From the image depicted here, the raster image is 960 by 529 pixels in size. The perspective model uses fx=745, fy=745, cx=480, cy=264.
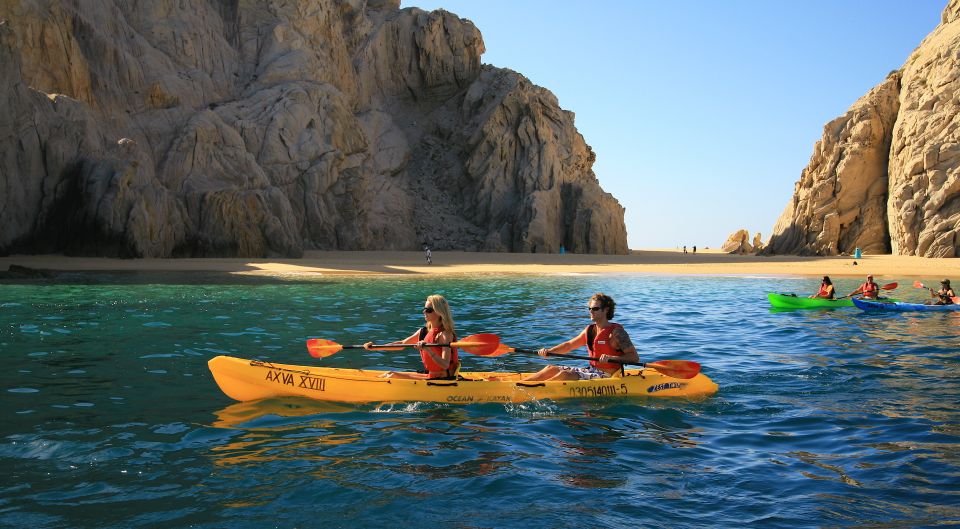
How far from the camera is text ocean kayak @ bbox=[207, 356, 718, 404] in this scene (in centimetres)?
911

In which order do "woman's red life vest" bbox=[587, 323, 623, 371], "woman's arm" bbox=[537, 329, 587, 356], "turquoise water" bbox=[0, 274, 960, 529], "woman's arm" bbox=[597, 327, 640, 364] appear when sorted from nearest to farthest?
"turquoise water" bbox=[0, 274, 960, 529] → "woman's arm" bbox=[597, 327, 640, 364] → "woman's red life vest" bbox=[587, 323, 623, 371] → "woman's arm" bbox=[537, 329, 587, 356]

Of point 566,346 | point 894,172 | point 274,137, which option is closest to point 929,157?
point 894,172

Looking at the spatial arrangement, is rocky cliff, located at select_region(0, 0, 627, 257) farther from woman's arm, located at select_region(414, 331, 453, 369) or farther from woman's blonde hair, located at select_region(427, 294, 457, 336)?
woman's blonde hair, located at select_region(427, 294, 457, 336)

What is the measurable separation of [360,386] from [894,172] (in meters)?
46.1

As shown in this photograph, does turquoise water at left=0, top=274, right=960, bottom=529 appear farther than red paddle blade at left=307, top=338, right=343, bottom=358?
No

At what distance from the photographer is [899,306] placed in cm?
1986

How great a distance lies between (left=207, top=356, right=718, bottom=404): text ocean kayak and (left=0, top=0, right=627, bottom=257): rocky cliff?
26804 millimetres

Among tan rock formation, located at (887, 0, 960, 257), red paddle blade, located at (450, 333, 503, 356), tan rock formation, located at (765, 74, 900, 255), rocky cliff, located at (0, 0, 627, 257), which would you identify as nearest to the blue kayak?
red paddle blade, located at (450, 333, 503, 356)

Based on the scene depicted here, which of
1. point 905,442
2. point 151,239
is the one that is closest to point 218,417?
point 905,442

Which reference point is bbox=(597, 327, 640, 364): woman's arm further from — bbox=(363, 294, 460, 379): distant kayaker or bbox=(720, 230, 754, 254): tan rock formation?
bbox=(720, 230, 754, 254): tan rock formation

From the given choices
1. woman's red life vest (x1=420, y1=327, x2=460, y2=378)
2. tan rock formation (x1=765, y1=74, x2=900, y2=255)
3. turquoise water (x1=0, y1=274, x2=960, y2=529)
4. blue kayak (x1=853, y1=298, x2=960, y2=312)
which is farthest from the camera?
tan rock formation (x1=765, y1=74, x2=900, y2=255)

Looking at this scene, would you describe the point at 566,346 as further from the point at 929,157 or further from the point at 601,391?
the point at 929,157

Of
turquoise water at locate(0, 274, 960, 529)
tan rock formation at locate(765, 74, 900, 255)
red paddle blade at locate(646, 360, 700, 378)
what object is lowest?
turquoise water at locate(0, 274, 960, 529)

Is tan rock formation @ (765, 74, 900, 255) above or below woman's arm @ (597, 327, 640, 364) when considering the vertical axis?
above
